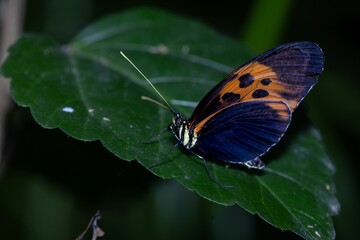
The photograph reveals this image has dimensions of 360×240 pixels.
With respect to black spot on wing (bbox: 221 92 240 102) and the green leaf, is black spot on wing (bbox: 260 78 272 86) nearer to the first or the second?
black spot on wing (bbox: 221 92 240 102)

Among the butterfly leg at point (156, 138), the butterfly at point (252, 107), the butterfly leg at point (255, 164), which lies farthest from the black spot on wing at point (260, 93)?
the butterfly leg at point (156, 138)

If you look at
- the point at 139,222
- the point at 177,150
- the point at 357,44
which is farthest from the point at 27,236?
the point at 357,44

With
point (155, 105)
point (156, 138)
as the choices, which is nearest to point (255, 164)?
point (156, 138)

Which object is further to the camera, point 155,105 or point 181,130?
point 155,105

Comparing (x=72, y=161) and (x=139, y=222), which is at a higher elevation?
(x=72, y=161)

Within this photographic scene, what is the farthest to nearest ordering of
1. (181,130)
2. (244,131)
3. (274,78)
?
(244,131) → (181,130) → (274,78)

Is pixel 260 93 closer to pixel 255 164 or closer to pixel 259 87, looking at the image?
pixel 259 87

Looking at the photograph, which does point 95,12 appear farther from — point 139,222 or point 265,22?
point 139,222

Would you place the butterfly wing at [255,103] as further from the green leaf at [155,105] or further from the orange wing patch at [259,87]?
the green leaf at [155,105]
